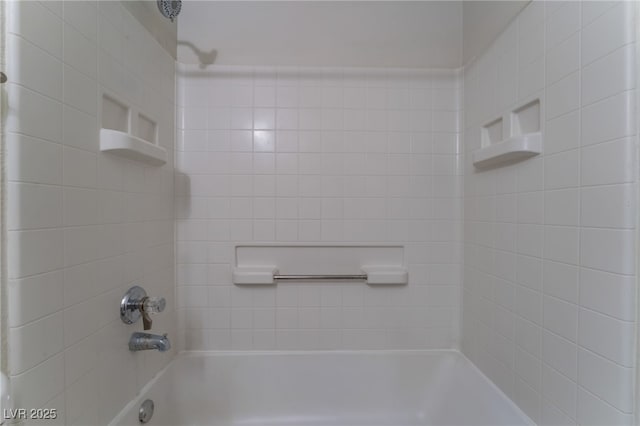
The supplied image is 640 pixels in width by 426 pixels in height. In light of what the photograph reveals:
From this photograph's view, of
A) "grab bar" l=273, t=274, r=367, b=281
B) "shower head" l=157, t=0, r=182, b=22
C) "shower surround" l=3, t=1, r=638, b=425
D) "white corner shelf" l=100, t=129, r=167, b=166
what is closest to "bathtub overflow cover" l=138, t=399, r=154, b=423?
"shower surround" l=3, t=1, r=638, b=425

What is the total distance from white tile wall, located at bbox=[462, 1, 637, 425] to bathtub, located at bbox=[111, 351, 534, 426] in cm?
32

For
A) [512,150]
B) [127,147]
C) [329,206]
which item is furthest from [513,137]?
[127,147]

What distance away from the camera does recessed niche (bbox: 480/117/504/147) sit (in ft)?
4.13

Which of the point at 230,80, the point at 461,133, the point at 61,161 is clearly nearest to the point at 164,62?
Answer: the point at 230,80

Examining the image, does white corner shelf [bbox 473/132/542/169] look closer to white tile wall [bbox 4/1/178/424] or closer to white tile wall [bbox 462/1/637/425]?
white tile wall [bbox 462/1/637/425]

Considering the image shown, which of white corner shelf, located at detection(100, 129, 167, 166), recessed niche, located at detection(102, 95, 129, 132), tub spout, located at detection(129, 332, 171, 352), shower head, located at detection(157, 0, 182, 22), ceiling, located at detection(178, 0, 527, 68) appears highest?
ceiling, located at detection(178, 0, 527, 68)

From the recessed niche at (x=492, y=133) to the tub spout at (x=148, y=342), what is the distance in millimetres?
1563

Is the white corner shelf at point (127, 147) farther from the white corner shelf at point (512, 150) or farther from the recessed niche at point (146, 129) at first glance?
the white corner shelf at point (512, 150)

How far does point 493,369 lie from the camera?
1257 mm

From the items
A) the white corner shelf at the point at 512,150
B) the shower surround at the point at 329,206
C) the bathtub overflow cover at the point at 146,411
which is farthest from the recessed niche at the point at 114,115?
the white corner shelf at the point at 512,150

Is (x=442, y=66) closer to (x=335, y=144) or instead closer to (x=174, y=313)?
(x=335, y=144)

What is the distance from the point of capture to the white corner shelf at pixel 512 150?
3.27 ft

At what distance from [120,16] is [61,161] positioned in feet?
2.09

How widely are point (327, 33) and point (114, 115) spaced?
109 centimetres
